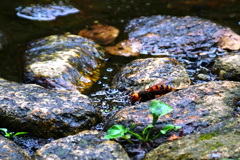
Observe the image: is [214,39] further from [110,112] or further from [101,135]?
[101,135]

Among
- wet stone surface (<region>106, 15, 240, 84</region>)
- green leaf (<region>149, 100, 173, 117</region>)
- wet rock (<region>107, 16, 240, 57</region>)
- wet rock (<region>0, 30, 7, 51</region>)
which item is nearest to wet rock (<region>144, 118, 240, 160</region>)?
green leaf (<region>149, 100, 173, 117</region>)

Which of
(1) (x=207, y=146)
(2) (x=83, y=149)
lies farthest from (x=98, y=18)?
(1) (x=207, y=146)

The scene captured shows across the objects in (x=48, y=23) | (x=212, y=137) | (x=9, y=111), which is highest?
→ (x=212, y=137)

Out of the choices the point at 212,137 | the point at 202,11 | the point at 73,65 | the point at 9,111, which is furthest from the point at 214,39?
the point at 9,111

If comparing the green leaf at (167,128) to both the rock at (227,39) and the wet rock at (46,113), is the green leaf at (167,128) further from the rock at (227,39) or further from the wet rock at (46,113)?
the rock at (227,39)

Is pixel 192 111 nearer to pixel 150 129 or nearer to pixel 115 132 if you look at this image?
pixel 150 129

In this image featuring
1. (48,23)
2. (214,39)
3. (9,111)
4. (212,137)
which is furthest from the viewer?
(48,23)
